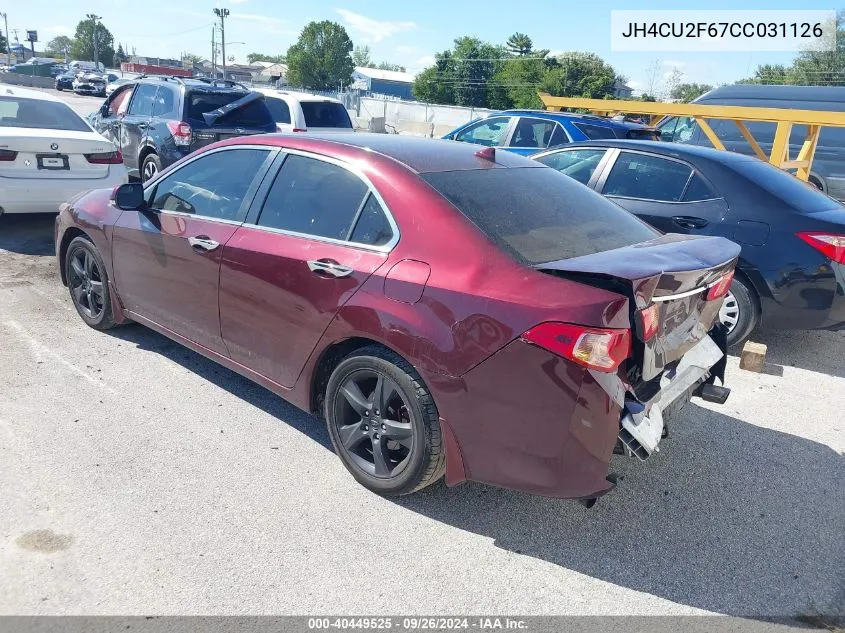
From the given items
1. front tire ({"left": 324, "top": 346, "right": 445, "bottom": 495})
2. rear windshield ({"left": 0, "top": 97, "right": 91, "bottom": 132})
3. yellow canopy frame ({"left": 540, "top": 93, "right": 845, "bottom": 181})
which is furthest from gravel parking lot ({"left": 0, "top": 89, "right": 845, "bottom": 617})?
yellow canopy frame ({"left": 540, "top": 93, "right": 845, "bottom": 181})

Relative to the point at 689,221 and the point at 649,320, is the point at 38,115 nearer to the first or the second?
the point at 689,221

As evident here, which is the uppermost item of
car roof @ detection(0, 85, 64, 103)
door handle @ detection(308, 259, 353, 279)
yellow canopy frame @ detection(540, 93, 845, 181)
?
yellow canopy frame @ detection(540, 93, 845, 181)

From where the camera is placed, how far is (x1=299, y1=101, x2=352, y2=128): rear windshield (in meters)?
11.2

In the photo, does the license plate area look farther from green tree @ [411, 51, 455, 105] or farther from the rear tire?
green tree @ [411, 51, 455, 105]

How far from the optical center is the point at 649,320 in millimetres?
2598

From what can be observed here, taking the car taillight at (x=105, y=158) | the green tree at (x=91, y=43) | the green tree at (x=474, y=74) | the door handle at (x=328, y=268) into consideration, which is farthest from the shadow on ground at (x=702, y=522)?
the green tree at (x=91, y=43)

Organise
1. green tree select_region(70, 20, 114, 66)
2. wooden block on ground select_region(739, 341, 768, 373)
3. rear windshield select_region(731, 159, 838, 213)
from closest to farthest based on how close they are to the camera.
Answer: wooden block on ground select_region(739, 341, 768, 373), rear windshield select_region(731, 159, 838, 213), green tree select_region(70, 20, 114, 66)

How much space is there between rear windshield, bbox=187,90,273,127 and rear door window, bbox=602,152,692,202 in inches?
247

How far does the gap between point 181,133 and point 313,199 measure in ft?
22.8

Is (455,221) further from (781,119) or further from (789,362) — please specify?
(781,119)

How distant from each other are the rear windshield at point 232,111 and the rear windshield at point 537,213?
7.42 meters

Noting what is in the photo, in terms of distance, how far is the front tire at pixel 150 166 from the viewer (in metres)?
9.88

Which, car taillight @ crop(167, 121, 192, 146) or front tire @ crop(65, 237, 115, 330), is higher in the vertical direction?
car taillight @ crop(167, 121, 192, 146)

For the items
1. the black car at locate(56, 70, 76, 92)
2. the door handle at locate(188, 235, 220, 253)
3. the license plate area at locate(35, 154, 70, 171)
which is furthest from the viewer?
the black car at locate(56, 70, 76, 92)
